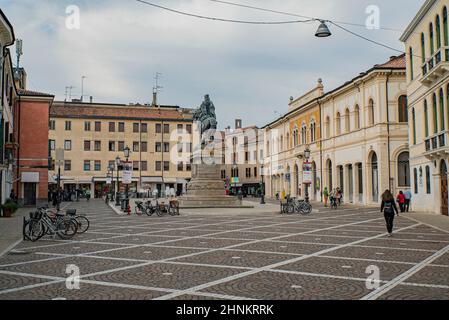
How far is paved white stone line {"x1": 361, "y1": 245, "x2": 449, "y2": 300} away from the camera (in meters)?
7.56

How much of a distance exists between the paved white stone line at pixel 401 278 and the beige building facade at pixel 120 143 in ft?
190

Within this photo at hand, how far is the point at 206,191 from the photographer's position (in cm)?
3534

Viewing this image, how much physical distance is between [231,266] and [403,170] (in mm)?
29936

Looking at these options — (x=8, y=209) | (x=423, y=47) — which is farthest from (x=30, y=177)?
(x=423, y=47)

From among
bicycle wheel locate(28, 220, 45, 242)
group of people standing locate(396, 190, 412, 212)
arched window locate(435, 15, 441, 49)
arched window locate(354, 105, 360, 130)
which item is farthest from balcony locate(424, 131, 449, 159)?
bicycle wheel locate(28, 220, 45, 242)

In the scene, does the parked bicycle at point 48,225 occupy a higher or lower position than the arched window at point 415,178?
lower

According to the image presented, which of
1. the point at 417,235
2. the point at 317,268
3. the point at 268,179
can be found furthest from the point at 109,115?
the point at 317,268

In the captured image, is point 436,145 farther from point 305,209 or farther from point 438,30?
point 305,209

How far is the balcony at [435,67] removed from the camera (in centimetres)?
2433

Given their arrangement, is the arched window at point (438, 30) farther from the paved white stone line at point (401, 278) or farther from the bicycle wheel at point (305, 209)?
the paved white stone line at point (401, 278)

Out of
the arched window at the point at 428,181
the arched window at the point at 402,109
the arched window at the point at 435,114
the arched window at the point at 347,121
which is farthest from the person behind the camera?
the arched window at the point at 347,121

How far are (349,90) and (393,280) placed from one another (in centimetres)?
3602

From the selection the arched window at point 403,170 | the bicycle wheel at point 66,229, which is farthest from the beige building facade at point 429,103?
the bicycle wheel at point 66,229
